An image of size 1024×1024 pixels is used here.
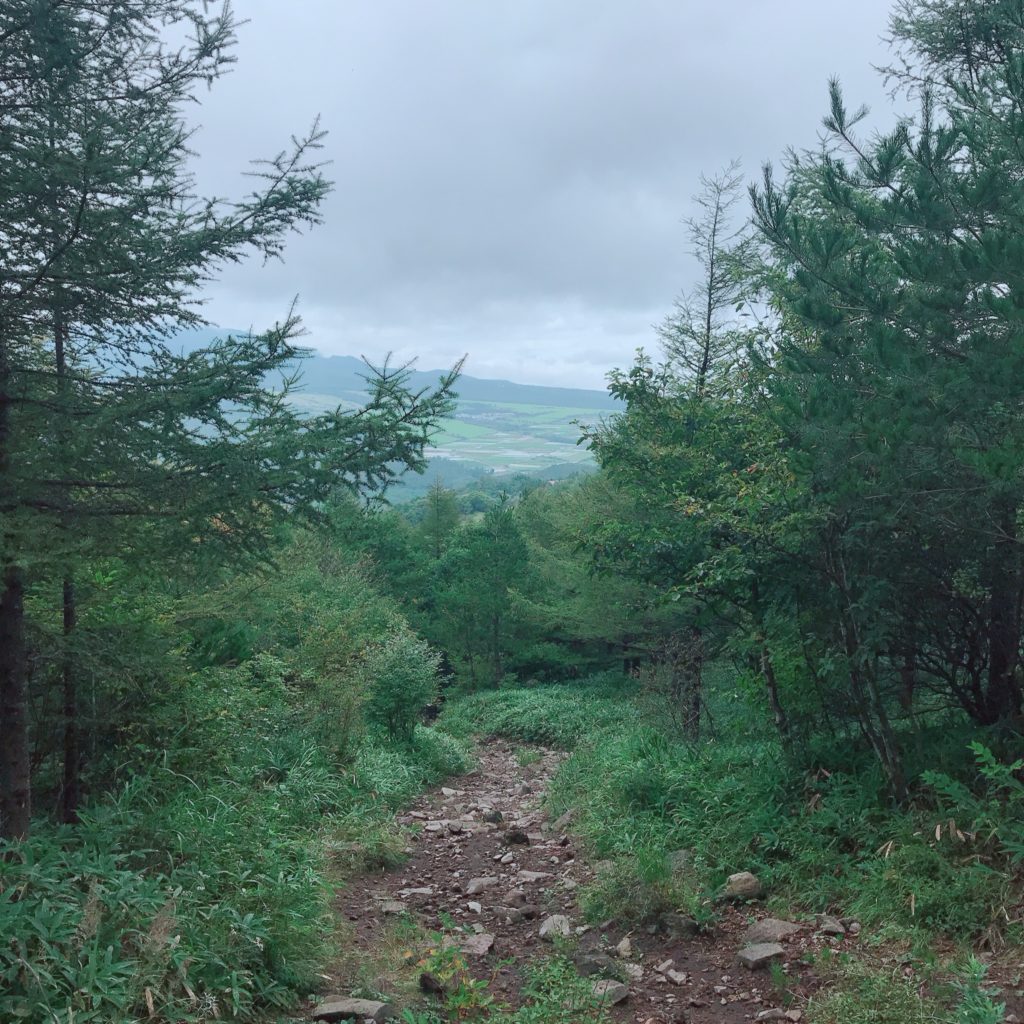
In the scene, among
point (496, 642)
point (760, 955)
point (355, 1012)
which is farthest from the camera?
point (496, 642)

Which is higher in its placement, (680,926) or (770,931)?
(770,931)

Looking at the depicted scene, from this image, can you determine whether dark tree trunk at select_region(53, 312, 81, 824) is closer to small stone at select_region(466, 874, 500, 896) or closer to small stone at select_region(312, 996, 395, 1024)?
small stone at select_region(312, 996, 395, 1024)

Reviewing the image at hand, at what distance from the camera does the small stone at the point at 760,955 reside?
16.4 feet

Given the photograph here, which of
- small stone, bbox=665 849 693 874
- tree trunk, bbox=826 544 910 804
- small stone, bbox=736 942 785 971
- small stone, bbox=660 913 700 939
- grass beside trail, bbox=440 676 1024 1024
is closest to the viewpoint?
grass beside trail, bbox=440 676 1024 1024

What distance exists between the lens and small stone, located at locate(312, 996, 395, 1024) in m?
4.48

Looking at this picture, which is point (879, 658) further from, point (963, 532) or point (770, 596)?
point (963, 532)

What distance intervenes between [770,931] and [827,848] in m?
Result: 1.01

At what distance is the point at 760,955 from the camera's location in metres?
5.00

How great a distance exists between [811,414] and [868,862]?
3.11m

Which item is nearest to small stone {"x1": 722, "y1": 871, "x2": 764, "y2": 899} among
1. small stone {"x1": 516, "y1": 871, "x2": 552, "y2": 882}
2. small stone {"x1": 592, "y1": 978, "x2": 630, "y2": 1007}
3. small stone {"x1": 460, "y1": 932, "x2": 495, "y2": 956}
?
small stone {"x1": 592, "y1": 978, "x2": 630, "y2": 1007}

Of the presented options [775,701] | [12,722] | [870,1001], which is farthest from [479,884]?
[12,722]

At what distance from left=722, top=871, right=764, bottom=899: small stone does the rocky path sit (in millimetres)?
111

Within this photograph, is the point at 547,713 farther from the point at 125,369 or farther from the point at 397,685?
the point at 125,369

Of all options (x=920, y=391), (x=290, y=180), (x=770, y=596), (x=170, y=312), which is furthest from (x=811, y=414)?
(x=170, y=312)
